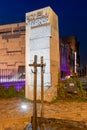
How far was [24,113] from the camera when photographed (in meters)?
9.45

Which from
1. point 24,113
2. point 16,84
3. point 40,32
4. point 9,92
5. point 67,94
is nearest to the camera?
point 24,113

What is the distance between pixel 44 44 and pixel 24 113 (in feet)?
15.8

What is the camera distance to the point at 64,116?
8.79 metres

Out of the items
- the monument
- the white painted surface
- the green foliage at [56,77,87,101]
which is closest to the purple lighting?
the monument

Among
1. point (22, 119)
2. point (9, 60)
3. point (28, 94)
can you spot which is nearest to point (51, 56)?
point (28, 94)

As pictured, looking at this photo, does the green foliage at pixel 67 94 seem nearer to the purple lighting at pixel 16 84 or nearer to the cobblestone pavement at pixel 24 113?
the cobblestone pavement at pixel 24 113

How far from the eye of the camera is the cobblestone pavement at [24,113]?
7.87 metres

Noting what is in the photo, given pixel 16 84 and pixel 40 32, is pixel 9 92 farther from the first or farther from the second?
pixel 40 32

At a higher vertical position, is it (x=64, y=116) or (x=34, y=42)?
(x=34, y=42)

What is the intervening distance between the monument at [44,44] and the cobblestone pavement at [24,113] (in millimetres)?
1346

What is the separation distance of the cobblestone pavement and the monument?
4.42 feet

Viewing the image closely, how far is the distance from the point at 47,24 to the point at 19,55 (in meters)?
5.64

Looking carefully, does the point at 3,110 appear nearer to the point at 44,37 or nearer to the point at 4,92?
the point at 4,92

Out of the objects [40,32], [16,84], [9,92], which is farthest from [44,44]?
[9,92]
